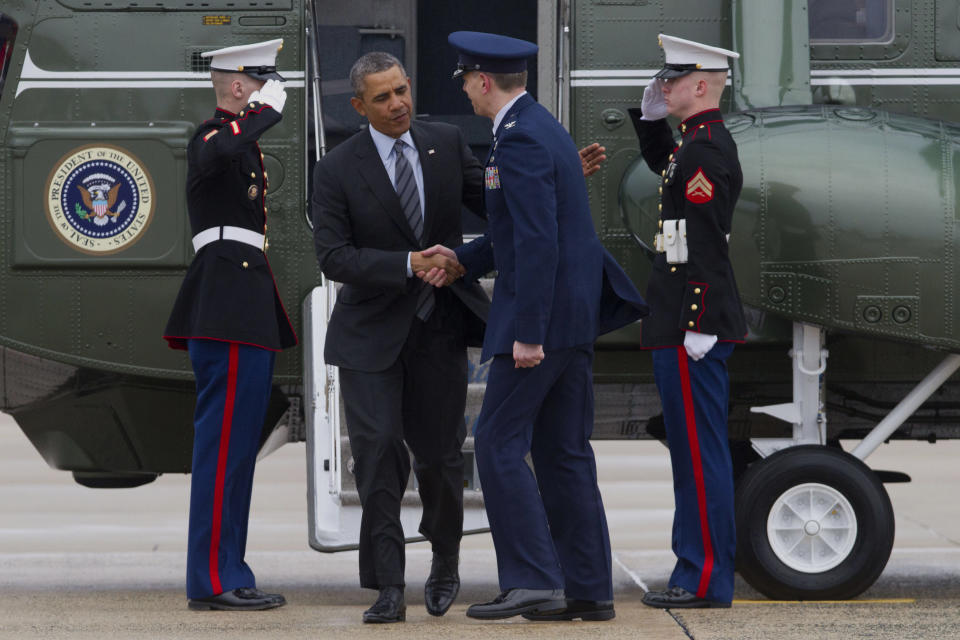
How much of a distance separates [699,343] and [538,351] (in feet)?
2.56

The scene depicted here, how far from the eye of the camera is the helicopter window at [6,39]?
7.00 metres

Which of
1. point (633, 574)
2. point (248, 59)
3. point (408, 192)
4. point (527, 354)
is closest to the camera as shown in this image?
point (527, 354)

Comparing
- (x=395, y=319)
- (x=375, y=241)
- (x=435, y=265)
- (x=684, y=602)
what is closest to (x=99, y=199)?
(x=375, y=241)

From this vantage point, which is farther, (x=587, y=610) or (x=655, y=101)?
(x=655, y=101)

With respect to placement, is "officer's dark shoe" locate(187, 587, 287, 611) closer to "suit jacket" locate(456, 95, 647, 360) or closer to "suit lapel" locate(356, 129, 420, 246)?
"suit jacket" locate(456, 95, 647, 360)

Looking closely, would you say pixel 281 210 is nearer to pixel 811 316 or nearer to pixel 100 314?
pixel 100 314

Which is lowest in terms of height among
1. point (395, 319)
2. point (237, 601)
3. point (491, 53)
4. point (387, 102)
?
point (237, 601)

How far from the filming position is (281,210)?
705 cm

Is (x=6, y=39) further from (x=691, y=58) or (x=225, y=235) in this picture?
(x=691, y=58)

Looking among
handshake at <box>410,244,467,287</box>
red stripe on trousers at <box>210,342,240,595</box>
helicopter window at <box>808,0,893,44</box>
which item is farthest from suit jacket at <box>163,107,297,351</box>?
helicopter window at <box>808,0,893,44</box>

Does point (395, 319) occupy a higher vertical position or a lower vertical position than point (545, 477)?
higher

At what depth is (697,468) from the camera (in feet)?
19.2

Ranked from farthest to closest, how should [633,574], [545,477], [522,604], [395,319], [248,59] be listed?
[633,574]
[248,59]
[395,319]
[545,477]
[522,604]

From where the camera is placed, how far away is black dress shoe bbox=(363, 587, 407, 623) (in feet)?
18.1
